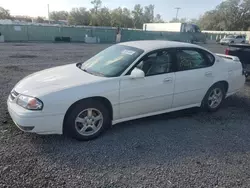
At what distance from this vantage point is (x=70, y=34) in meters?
26.7

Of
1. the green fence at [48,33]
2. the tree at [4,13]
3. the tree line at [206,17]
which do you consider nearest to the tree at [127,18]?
the tree line at [206,17]

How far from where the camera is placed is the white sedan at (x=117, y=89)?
10.1ft

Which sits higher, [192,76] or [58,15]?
[58,15]

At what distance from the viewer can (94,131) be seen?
3.51 meters

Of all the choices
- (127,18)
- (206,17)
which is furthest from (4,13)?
(206,17)

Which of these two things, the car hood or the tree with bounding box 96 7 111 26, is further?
the tree with bounding box 96 7 111 26

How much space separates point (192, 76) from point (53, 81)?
2543mm

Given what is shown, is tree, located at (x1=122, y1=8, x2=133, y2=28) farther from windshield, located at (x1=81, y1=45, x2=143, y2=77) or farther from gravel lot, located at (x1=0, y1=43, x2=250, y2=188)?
gravel lot, located at (x1=0, y1=43, x2=250, y2=188)

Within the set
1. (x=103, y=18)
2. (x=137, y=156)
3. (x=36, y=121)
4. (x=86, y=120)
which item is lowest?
(x=137, y=156)

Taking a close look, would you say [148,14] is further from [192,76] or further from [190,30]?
[192,76]

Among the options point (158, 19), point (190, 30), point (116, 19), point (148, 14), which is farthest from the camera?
point (158, 19)

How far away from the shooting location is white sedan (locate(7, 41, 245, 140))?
3084mm

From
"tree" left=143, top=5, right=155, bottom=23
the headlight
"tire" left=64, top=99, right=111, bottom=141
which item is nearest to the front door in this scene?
"tire" left=64, top=99, right=111, bottom=141

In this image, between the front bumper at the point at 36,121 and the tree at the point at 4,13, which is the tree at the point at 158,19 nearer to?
the tree at the point at 4,13
